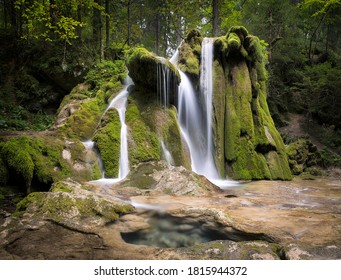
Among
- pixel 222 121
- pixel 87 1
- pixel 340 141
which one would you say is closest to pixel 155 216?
pixel 222 121

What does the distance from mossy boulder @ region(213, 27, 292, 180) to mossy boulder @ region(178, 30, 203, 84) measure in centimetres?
70

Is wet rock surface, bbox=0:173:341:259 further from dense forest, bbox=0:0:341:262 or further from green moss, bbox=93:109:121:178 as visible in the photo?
green moss, bbox=93:109:121:178

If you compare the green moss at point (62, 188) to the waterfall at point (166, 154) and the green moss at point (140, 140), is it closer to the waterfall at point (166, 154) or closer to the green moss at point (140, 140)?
the green moss at point (140, 140)

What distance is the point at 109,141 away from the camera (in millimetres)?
8164

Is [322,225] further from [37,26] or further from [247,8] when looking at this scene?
[247,8]

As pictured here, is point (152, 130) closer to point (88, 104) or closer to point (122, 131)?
point (122, 131)

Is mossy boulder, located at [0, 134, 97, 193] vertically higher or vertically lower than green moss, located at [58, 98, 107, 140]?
lower

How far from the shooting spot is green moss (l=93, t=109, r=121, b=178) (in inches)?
309

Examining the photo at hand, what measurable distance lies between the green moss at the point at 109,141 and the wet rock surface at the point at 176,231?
9.25ft

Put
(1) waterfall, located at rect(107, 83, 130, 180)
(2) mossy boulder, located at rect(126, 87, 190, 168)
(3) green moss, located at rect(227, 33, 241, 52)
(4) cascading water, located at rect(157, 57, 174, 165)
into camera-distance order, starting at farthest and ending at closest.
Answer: (3) green moss, located at rect(227, 33, 241, 52) < (4) cascading water, located at rect(157, 57, 174, 165) < (2) mossy boulder, located at rect(126, 87, 190, 168) < (1) waterfall, located at rect(107, 83, 130, 180)

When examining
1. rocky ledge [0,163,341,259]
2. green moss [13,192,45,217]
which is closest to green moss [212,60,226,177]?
rocky ledge [0,163,341,259]

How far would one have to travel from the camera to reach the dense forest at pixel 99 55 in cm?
1302

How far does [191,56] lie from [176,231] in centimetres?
849

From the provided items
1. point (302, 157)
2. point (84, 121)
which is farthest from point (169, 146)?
point (302, 157)
